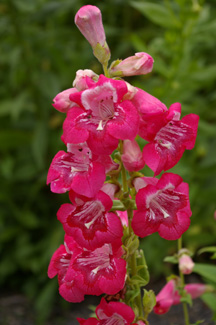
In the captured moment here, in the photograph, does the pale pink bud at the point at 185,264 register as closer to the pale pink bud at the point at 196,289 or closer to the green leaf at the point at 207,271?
the green leaf at the point at 207,271

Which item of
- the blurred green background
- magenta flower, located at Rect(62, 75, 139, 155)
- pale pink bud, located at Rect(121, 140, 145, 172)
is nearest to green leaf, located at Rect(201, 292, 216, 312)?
pale pink bud, located at Rect(121, 140, 145, 172)

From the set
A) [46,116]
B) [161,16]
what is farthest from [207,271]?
[46,116]

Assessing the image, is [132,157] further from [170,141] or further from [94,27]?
[94,27]

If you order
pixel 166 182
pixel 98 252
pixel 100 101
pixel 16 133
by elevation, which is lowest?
pixel 16 133

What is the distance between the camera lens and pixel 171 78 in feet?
8.91

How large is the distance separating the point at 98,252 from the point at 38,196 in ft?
7.90

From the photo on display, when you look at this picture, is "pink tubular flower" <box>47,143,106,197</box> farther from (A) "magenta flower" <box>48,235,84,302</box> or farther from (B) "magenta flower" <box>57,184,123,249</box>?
(A) "magenta flower" <box>48,235,84,302</box>

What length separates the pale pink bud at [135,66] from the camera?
116cm

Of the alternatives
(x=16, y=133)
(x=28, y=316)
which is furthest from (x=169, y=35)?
(x=28, y=316)

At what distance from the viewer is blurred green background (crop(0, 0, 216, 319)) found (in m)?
2.89

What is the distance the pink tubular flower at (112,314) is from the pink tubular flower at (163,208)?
0.61 feet

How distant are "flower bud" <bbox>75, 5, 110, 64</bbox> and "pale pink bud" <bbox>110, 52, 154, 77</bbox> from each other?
4 centimetres

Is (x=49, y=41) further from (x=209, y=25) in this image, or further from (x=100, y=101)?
(x=100, y=101)

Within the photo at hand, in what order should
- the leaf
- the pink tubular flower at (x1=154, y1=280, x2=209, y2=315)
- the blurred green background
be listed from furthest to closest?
the blurred green background → the leaf → the pink tubular flower at (x1=154, y1=280, x2=209, y2=315)
